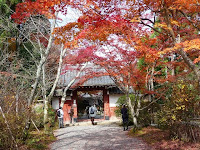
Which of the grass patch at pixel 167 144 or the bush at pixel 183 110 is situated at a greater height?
the bush at pixel 183 110

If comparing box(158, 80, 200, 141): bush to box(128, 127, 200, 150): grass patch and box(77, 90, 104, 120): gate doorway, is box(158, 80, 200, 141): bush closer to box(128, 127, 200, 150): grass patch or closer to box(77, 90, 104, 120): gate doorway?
box(128, 127, 200, 150): grass patch

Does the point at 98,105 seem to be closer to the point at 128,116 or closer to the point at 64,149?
the point at 128,116

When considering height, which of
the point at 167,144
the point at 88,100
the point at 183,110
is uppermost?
the point at 183,110

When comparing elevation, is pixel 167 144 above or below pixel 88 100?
below

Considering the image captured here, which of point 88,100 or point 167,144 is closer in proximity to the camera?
point 167,144

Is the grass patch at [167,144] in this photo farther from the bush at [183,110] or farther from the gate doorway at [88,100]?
the gate doorway at [88,100]

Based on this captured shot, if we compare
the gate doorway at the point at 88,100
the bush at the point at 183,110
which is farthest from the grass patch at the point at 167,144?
the gate doorway at the point at 88,100

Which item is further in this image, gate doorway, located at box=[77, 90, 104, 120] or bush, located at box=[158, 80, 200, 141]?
gate doorway, located at box=[77, 90, 104, 120]

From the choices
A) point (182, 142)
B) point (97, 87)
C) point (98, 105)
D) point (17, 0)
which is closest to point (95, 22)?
point (182, 142)

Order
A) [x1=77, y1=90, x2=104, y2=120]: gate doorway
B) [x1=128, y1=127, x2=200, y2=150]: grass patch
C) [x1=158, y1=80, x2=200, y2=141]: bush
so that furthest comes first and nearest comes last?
[x1=77, y1=90, x2=104, y2=120]: gate doorway → [x1=158, y1=80, x2=200, y2=141]: bush → [x1=128, y1=127, x2=200, y2=150]: grass patch

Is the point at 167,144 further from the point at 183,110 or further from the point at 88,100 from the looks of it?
the point at 88,100

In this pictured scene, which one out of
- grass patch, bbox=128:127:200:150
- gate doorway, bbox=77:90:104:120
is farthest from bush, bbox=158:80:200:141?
gate doorway, bbox=77:90:104:120

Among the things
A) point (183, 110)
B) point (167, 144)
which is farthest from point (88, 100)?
point (183, 110)

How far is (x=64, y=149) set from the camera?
717 cm
